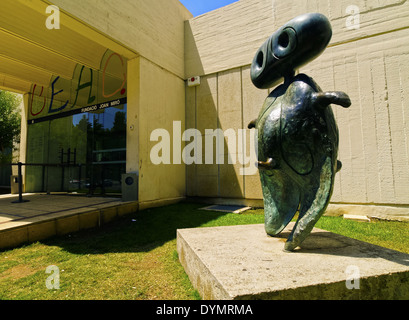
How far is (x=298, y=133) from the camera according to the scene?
2.06 m

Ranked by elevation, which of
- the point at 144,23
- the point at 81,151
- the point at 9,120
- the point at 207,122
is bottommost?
the point at 81,151

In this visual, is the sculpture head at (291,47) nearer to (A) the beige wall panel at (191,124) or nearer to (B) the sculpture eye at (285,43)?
(B) the sculpture eye at (285,43)

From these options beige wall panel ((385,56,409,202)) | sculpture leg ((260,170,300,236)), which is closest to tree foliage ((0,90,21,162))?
sculpture leg ((260,170,300,236))

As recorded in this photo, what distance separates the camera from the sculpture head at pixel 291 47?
7.00 feet

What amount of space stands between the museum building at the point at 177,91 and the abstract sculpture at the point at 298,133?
390 centimetres

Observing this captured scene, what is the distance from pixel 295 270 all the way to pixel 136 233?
3230mm

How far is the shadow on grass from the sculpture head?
2.92m

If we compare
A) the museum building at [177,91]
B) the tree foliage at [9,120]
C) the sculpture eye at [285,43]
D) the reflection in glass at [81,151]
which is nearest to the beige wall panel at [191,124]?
the museum building at [177,91]

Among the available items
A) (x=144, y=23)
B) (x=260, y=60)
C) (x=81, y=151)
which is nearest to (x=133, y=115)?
(x=144, y=23)

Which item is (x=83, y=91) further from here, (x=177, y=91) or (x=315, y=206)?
(x=315, y=206)

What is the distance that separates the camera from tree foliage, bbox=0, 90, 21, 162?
13065 mm

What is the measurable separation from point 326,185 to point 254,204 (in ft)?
15.6
